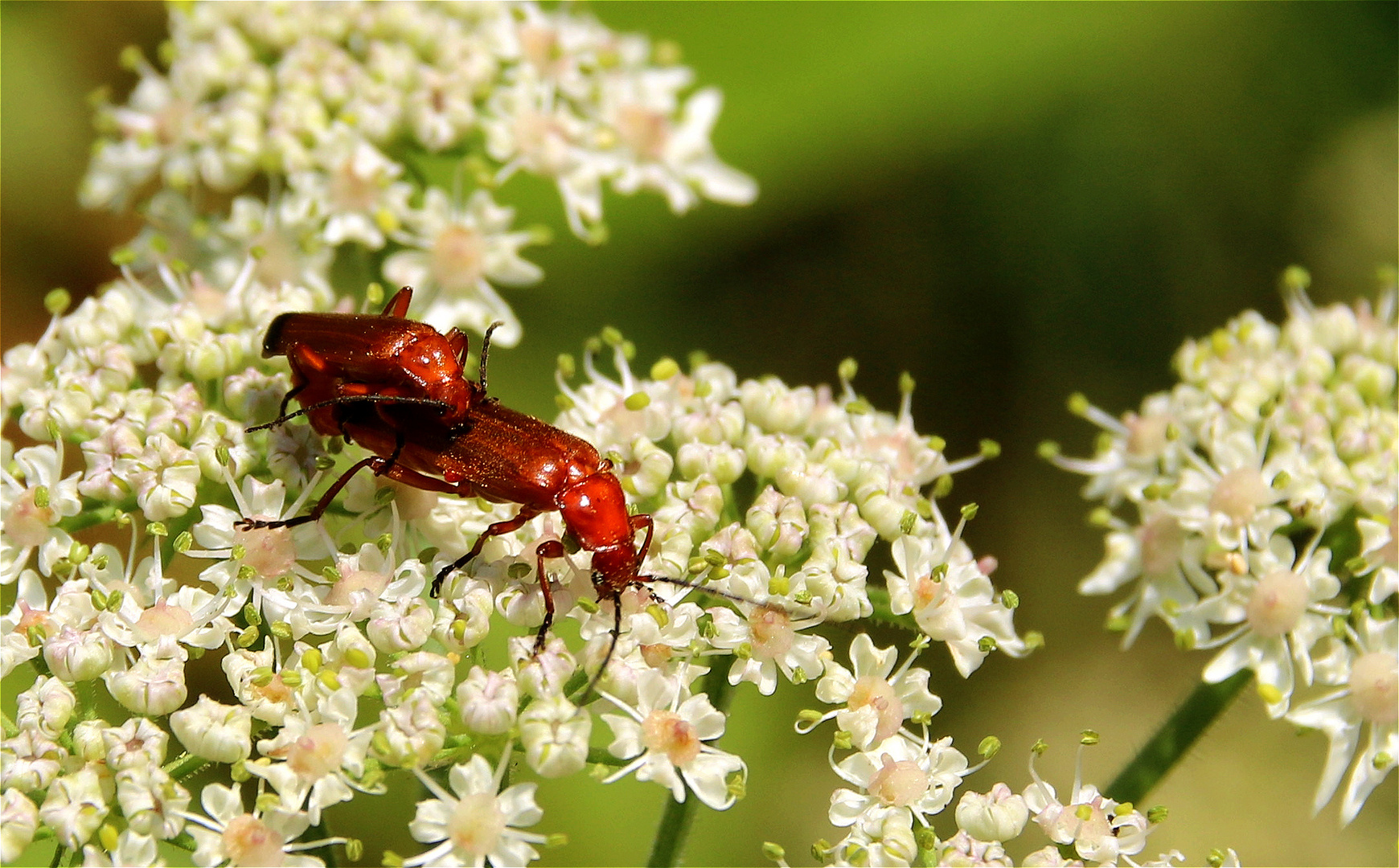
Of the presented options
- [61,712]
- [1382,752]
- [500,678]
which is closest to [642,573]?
[500,678]

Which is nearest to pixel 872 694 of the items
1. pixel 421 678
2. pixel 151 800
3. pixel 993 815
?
pixel 993 815

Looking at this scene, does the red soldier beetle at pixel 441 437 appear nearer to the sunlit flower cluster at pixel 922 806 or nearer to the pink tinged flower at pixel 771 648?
the pink tinged flower at pixel 771 648

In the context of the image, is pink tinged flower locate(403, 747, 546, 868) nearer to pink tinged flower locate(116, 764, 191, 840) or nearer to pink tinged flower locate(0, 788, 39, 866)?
pink tinged flower locate(116, 764, 191, 840)

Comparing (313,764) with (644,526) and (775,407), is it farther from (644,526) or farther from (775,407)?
(775,407)

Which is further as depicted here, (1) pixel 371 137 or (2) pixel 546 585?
(1) pixel 371 137

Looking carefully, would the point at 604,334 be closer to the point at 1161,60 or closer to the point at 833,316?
the point at 833,316

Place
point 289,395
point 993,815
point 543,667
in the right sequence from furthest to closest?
1. point 289,395
2. point 993,815
3. point 543,667

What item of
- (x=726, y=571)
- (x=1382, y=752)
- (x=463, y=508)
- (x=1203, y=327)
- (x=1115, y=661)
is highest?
(x=1203, y=327)

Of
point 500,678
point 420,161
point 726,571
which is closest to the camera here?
point 500,678
